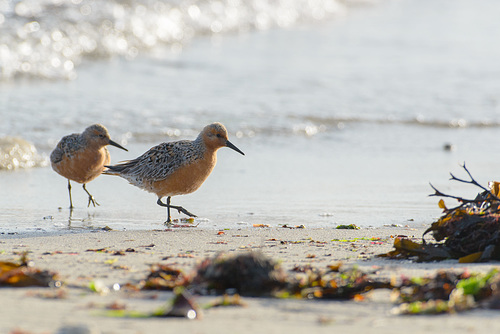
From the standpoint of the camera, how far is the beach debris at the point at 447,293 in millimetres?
3246

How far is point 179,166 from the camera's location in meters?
6.73

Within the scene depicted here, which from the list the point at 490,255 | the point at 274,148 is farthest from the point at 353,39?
the point at 490,255

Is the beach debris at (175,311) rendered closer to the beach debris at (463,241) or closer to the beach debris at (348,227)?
the beach debris at (463,241)

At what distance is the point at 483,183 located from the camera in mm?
7961

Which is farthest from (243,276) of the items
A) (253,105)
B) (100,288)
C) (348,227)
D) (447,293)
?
(253,105)

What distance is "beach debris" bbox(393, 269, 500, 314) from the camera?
3246mm

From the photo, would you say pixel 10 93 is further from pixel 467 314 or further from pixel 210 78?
pixel 467 314

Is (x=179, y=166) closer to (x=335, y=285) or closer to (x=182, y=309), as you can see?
(x=335, y=285)

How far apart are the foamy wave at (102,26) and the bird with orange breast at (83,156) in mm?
5990

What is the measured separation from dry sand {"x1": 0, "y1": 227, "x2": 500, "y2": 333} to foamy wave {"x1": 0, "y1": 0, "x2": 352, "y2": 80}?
8729mm

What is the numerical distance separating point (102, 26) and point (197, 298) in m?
14.3

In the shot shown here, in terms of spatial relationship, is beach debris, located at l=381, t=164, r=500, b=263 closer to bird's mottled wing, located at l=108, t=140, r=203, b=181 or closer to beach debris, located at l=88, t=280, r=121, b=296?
beach debris, located at l=88, t=280, r=121, b=296

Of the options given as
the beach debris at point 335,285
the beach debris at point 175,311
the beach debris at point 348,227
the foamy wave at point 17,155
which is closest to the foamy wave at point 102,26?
the foamy wave at point 17,155

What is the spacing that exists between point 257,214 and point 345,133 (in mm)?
4516
